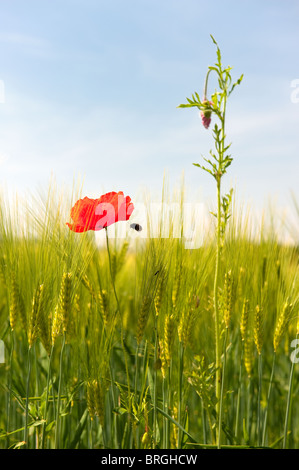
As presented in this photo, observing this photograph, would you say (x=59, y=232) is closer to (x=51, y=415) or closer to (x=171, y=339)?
(x=171, y=339)

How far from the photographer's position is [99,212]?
2.58 feet

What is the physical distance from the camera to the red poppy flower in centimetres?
78

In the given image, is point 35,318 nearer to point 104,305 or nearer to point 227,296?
point 104,305

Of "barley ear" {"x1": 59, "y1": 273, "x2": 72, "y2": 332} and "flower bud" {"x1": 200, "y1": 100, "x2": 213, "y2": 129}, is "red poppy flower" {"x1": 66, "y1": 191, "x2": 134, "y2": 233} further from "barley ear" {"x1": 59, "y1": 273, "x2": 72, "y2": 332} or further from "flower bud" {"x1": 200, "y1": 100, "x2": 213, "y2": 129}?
"flower bud" {"x1": 200, "y1": 100, "x2": 213, "y2": 129}

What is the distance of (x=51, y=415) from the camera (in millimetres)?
1015

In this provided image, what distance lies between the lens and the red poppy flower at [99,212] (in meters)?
0.78

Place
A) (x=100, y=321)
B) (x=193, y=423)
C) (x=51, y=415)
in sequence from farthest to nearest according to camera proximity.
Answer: (x=193, y=423)
(x=51, y=415)
(x=100, y=321)

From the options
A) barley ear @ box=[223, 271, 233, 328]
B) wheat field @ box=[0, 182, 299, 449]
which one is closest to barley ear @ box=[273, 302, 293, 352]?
wheat field @ box=[0, 182, 299, 449]

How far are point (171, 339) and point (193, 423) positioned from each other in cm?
64

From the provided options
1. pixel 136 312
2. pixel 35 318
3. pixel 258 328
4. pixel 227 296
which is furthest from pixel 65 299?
pixel 258 328

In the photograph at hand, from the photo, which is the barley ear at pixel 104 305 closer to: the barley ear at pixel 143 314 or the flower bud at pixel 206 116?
the barley ear at pixel 143 314

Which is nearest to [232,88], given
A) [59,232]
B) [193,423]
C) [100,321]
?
[59,232]

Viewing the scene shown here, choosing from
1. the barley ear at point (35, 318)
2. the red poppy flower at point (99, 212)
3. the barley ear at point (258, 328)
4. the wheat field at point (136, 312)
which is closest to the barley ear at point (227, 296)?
the wheat field at point (136, 312)
